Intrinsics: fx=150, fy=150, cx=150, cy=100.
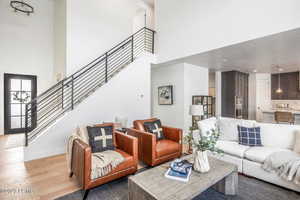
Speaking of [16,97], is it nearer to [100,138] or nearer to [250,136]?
[100,138]

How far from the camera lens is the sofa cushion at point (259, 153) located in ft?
7.63

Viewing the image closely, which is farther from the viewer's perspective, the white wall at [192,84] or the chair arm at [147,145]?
the white wall at [192,84]

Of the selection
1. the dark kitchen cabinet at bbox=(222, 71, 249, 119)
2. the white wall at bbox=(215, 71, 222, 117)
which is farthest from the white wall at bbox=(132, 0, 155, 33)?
the dark kitchen cabinet at bbox=(222, 71, 249, 119)

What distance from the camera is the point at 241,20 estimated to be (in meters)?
3.28

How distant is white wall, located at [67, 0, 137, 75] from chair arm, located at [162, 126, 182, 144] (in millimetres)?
3304

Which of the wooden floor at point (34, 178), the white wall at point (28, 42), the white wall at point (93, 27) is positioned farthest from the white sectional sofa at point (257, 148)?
the white wall at point (28, 42)

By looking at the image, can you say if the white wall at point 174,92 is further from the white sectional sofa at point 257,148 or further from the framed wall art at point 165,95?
the white sectional sofa at point 257,148

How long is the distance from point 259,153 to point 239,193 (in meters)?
0.77

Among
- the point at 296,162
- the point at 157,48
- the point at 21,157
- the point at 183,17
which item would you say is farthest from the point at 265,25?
the point at 21,157

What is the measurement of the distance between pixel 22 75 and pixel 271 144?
7388 mm

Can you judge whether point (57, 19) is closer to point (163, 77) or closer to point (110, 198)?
point (163, 77)

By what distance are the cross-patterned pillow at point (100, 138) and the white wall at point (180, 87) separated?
3171mm

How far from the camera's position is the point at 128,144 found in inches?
97.3

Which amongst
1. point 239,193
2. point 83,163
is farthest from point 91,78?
point 239,193
